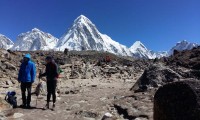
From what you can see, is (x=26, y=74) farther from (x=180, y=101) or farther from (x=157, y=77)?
(x=180, y=101)

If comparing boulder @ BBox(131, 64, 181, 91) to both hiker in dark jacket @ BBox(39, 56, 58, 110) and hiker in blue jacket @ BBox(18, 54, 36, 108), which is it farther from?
hiker in blue jacket @ BBox(18, 54, 36, 108)

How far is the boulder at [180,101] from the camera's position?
6988mm

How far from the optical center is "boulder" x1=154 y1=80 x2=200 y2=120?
699 cm

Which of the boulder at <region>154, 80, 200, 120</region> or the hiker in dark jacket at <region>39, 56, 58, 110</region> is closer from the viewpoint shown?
the boulder at <region>154, 80, 200, 120</region>

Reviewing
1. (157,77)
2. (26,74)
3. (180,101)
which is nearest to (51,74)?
(26,74)

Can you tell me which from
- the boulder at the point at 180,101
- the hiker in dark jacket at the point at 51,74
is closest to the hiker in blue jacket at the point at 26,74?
the hiker in dark jacket at the point at 51,74

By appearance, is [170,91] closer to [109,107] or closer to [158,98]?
[158,98]

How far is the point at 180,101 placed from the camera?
23.5ft

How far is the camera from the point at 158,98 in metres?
7.66

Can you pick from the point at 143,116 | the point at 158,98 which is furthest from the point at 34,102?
the point at 158,98

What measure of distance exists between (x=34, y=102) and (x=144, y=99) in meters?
4.82

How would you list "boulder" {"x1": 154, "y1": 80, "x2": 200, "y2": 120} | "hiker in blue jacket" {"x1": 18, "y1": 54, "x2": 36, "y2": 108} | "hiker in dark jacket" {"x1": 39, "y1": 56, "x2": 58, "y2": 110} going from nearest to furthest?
"boulder" {"x1": 154, "y1": 80, "x2": 200, "y2": 120}
"hiker in blue jacket" {"x1": 18, "y1": 54, "x2": 36, "y2": 108}
"hiker in dark jacket" {"x1": 39, "y1": 56, "x2": 58, "y2": 110}

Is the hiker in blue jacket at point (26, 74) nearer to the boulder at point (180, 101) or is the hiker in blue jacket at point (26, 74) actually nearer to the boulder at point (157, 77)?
the boulder at point (157, 77)

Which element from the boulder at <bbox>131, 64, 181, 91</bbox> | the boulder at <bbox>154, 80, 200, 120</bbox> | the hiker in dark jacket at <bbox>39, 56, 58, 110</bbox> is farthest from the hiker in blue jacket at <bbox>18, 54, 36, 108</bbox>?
the boulder at <bbox>154, 80, 200, 120</bbox>
